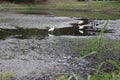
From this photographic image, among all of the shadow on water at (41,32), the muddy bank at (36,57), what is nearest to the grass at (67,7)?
the shadow on water at (41,32)

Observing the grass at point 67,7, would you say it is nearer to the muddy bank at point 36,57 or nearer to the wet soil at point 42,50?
the wet soil at point 42,50

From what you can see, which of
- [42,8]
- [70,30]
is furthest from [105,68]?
[42,8]

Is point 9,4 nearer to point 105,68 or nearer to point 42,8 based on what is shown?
point 42,8

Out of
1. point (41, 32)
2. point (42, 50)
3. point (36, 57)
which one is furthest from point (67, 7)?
point (36, 57)

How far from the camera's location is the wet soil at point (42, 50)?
31.2 feet

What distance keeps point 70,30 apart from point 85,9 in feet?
51.3

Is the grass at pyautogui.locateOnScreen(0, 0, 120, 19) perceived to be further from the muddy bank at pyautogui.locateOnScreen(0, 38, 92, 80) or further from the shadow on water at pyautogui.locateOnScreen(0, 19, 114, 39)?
the muddy bank at pyautogui.locateOnScreen(0, 38, 92, 80)

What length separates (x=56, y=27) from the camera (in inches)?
776

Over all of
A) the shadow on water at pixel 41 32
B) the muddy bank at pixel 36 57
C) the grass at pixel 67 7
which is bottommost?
the grass at pixel 67 7

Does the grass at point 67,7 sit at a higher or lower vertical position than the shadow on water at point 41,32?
lower

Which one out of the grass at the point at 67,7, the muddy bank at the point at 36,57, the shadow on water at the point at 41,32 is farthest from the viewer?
the grass at the point at 67,7

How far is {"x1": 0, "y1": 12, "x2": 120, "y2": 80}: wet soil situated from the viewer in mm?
9516

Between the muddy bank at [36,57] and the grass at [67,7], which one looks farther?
the grass at [67,7]

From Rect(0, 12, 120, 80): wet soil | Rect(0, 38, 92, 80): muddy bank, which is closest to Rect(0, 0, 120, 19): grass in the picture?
Rect(0, 12, 120, 80): wet soil
